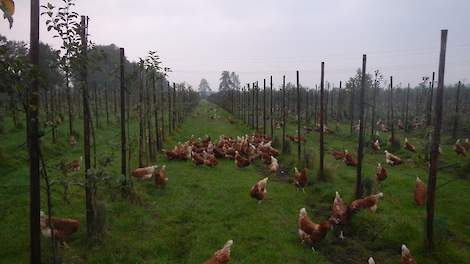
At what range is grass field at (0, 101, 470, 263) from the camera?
6676 millimetres

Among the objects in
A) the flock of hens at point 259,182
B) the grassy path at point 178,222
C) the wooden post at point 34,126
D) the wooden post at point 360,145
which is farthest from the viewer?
the wooden post at point 360,145

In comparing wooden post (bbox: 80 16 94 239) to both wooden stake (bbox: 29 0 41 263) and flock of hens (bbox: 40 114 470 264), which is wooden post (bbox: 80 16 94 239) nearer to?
flock of hens (bbox: 40 114 470 264)

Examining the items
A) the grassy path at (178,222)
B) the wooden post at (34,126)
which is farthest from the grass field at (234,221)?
the wooden post at (34,126)

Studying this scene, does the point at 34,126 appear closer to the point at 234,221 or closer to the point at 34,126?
the point at 34,126

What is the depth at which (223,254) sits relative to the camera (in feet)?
18.7

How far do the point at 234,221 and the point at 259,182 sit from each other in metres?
1.54

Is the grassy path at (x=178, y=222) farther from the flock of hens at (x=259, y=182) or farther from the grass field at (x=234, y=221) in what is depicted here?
the flock of hens at (x=259, y=182)

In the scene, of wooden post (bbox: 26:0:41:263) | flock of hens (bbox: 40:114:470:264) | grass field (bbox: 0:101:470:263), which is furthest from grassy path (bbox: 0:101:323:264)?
wooden post (bbox: 26:0:41:263)

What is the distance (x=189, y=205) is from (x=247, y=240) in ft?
8.32

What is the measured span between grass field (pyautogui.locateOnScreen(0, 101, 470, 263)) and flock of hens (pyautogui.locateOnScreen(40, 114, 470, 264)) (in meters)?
0.26

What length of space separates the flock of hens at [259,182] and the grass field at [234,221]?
26cm

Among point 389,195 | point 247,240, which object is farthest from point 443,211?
point 247,240

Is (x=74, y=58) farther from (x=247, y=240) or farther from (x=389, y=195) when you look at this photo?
(x=389, y=195)

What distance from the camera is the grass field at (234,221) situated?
668 centimetres
